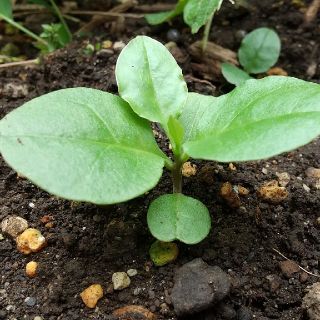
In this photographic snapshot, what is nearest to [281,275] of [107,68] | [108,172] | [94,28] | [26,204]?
[108,172]

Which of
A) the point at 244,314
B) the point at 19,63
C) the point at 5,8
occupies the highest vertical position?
the point at 5,8

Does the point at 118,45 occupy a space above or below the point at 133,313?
above

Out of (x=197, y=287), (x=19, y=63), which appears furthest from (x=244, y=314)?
(x=19, y=63)

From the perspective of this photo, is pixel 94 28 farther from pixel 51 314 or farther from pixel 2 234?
pixel 51 314

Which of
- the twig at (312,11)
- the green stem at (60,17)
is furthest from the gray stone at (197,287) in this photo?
the twig at (312,11)

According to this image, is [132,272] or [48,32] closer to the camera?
[132,272]

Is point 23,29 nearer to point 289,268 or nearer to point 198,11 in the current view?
point 198,11

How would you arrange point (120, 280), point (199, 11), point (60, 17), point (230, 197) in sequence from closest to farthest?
point (120, 280) → point (230, 197) → point (199, 11) → point (60, 17)
